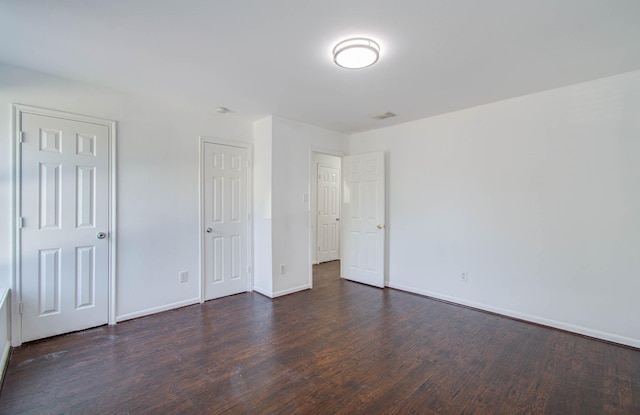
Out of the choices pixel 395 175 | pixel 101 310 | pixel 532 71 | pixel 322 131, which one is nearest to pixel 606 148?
pixel 532 71

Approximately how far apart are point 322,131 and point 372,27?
105 inches

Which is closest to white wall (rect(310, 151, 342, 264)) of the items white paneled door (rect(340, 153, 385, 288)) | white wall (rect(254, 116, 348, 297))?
white paneled door (rect(340, 153, 385, 288))

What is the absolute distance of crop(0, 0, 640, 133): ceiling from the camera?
71.4 inches

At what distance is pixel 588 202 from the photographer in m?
2.88

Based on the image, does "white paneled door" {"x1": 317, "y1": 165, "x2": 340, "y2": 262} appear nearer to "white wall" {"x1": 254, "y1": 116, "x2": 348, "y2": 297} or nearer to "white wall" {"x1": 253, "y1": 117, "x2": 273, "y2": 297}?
"white wall" {"x1": 254, "y1": 116, "x2": 348, "y2": 297}

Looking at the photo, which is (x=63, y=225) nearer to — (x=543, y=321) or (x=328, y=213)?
(x=328, y=213)

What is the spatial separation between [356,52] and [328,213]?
14.2 ft

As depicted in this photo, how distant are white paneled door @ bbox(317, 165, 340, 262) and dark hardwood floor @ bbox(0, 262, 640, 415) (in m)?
2.91

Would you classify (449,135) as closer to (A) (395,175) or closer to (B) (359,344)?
(A) (395,175)

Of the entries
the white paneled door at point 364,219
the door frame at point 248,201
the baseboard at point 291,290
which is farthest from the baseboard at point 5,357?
the white paneled door at point 364,219

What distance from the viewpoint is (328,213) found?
20.7 ft

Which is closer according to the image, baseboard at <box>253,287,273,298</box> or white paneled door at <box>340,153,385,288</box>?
baseboard at <box>253,287,273,298</box>

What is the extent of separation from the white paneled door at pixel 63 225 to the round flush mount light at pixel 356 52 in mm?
2540

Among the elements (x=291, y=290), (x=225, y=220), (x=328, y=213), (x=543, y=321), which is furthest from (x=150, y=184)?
(x=543, y=321)
